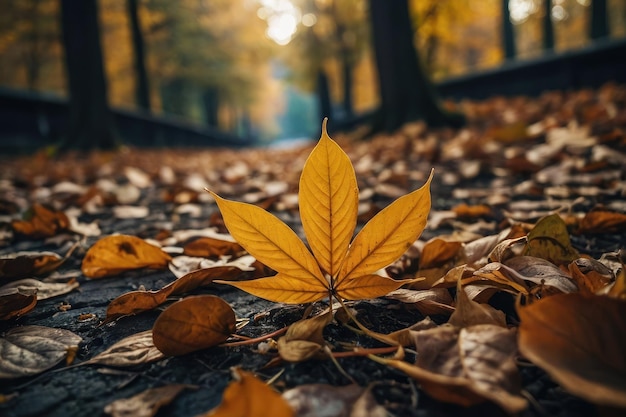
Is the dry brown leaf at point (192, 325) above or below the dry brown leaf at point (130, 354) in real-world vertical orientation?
above

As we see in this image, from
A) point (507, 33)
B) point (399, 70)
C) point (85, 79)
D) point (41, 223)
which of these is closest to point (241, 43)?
point (507, 33)

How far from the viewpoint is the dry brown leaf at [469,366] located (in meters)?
0.46

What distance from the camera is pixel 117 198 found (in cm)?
238

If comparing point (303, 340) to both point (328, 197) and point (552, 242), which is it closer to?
point (328, 197)

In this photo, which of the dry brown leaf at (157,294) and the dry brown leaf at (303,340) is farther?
the dry brown leaf at (157,294)

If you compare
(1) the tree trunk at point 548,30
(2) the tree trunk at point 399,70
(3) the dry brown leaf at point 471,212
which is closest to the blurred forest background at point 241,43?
(1) the tree trunk at point 548,30

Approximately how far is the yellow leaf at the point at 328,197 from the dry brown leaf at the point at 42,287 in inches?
28.8

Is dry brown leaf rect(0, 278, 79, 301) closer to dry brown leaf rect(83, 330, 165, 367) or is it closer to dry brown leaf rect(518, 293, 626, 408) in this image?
dry brown leaf rect(83, 330, 165, 367)

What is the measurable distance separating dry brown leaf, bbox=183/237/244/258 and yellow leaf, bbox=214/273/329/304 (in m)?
0.50

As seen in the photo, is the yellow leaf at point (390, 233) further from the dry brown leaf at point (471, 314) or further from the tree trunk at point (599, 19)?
the tree trunk at point (599, 19)

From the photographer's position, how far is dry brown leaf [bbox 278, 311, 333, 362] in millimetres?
598

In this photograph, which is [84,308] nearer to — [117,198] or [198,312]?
[198,312]

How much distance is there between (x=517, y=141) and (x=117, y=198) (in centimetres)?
279

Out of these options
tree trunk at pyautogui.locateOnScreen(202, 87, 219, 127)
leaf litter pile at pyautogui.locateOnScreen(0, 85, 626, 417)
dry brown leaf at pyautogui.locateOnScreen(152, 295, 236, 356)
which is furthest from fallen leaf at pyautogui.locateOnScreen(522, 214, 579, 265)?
tree trunk at pyautogui.locateOnScreen(202, 87, 219, 127)
